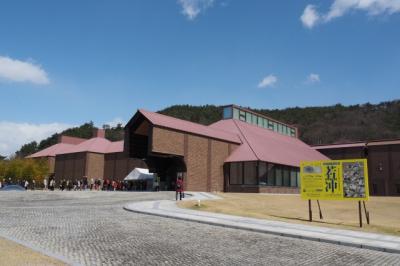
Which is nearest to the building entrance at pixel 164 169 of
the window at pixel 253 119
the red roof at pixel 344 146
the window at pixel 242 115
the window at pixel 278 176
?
the window at pixel 278 176

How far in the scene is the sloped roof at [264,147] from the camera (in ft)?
165

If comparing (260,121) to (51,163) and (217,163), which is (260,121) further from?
(51,163)

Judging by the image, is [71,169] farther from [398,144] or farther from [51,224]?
[51,224]

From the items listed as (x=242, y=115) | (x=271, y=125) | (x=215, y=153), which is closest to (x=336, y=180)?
(x=215, y=153)

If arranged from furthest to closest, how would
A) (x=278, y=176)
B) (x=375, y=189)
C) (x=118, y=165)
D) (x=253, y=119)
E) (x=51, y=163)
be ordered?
1. (x=51, y=163)
2. (x=118, y=165)
3. (x=375, y=189)
4. (x=253, y=119)
5. (x=278, y=176)

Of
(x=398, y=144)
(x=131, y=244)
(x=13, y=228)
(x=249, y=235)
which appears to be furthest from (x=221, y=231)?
(x=398, y=144)

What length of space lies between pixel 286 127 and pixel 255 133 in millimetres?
16811

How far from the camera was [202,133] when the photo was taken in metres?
47.7

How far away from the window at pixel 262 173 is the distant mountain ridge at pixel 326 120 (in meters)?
89.3

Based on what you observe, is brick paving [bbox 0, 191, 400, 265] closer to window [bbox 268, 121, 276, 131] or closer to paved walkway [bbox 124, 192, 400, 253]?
paved walkway [bbox 124, 192, 400, 253]

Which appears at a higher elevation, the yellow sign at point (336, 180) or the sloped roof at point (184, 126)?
the sloped roof at point (184, 126)

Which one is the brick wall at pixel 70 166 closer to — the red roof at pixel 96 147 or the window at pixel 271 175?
the red roof at pixel 96 147

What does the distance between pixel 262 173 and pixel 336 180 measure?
27.4 m

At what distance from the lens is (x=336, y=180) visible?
2042 centimetres
